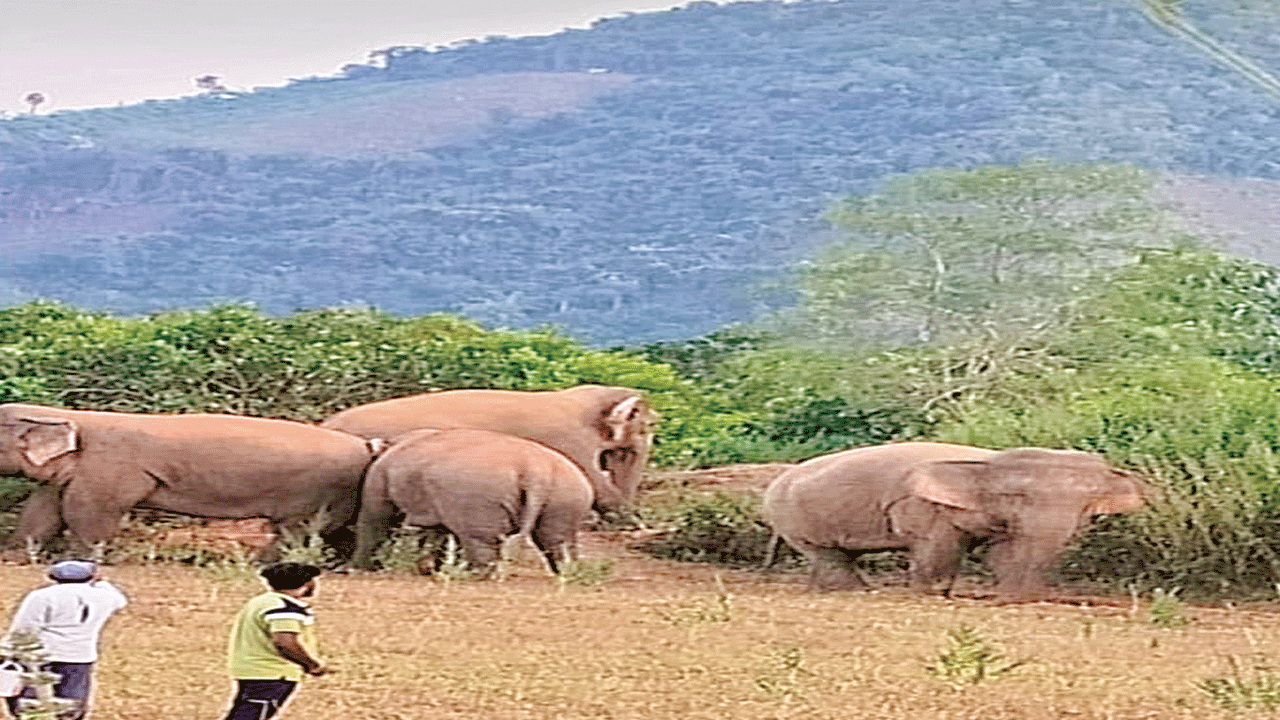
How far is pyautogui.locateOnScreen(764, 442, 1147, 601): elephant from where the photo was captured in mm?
14586

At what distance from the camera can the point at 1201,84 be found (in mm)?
60500

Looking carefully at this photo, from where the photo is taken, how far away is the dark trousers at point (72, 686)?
7.37m

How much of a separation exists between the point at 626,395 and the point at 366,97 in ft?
174

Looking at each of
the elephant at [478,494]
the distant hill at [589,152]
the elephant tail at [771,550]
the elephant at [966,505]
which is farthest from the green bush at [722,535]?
the distant hill at [589,152]

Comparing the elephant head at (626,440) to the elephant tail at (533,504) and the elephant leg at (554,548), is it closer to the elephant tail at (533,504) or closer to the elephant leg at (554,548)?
the elephant leg at (554,548)

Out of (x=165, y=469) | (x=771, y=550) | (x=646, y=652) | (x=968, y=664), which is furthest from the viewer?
(x=771, y=550)

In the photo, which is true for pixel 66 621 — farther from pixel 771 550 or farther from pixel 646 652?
pixel 771 550

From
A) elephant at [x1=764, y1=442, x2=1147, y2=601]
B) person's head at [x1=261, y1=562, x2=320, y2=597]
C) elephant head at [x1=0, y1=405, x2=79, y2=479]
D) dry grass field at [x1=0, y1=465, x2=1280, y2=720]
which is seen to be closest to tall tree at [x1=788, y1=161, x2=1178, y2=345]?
elephant at [x1=764, y1=442, x2=1147, y2=601]

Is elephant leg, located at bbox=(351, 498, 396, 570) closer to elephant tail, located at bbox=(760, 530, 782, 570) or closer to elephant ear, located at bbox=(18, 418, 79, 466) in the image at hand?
elephant ear, located at bbox=(18, 418, 79, 466)

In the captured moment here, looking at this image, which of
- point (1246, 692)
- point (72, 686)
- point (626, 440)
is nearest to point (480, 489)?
point (626, 440)

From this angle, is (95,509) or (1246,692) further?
(95,509)

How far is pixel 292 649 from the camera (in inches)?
287

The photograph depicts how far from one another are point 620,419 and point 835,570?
2439mm

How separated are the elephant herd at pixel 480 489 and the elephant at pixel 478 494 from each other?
0.01m
